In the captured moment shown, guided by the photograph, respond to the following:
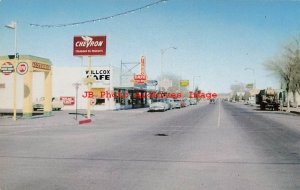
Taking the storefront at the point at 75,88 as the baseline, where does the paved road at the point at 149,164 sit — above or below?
below

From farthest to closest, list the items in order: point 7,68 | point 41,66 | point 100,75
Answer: point 100,75 < point 41,66 < point 7,68

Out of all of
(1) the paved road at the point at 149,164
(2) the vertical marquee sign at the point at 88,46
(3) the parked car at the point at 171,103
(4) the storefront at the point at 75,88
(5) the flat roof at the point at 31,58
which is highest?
(2) the vertical marquee sign at the point at 88,46

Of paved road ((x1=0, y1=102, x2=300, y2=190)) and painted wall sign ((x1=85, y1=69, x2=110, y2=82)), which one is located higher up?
painted wall sign ((x1=85, y1=69, x2=110, y2=82))

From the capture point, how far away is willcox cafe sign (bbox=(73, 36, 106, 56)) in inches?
1330

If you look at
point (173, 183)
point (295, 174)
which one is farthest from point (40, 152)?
point (295, 174)

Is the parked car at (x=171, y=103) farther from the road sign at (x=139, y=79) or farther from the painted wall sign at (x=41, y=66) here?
the painted wall sign at (x=41, y=66)

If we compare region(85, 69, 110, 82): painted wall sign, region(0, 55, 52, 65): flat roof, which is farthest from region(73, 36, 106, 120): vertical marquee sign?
region(85, 69, 110, 82): painted wall sign

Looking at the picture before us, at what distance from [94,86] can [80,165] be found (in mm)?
41168

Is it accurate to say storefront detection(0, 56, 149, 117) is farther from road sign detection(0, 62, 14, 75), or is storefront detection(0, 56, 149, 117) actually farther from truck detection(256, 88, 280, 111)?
truck detection(256, 88, 280, 111)

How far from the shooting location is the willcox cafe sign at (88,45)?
111ft

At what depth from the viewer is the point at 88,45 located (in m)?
33.9

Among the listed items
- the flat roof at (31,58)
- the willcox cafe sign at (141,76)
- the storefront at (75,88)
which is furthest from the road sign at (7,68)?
the willcox cafe sign at (141,76)

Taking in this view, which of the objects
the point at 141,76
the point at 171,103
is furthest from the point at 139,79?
the point at 171,103

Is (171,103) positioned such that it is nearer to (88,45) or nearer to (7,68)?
(88,45)
